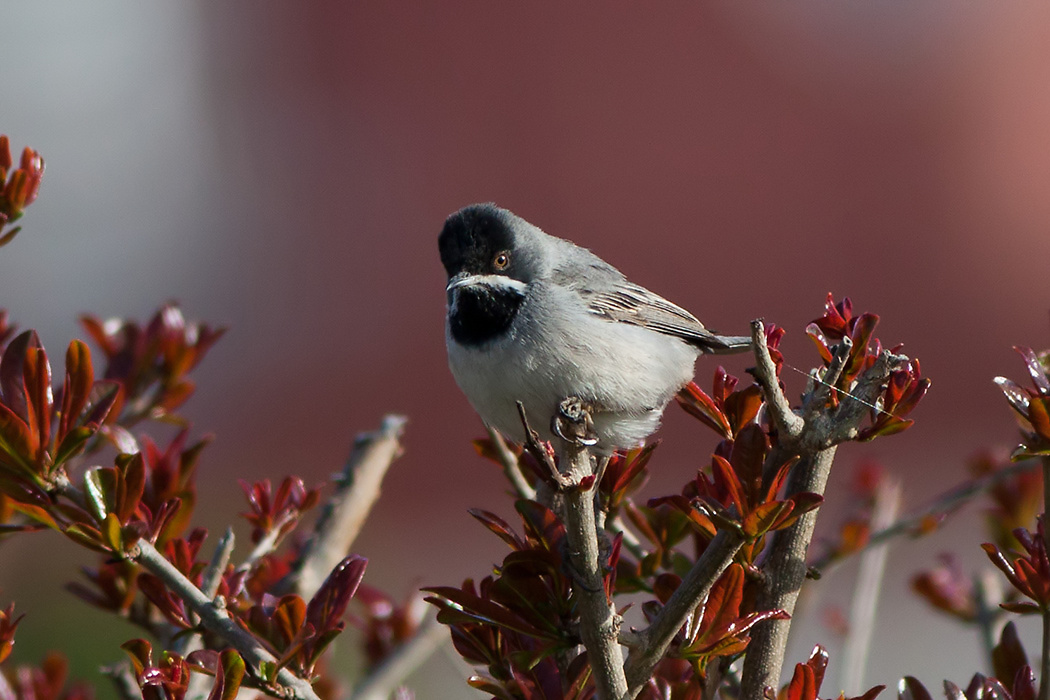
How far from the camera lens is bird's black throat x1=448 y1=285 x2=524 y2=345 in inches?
111

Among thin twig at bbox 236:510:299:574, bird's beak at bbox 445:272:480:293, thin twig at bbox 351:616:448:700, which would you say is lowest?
thin twig at bbox 351:616:448:700

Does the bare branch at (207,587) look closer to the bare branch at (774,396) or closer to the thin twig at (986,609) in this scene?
the bare branch at (774,396)

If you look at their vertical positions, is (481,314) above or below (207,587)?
above

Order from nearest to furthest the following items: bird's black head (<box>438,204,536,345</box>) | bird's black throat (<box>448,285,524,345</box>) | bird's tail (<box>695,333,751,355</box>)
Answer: bird's black throat (<box>448,285,524,345</box>) → bird's black head (<box>438,204,536,345</box>) → bird's tail (<box>695,333,751,355</box>)

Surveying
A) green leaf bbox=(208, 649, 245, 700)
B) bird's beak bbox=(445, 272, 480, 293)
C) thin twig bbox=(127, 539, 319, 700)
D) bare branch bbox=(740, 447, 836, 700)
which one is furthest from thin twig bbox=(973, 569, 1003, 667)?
green leaf bbox=(208, 649, 245, 700)

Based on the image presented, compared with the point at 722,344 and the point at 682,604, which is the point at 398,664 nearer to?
the point at 682,604

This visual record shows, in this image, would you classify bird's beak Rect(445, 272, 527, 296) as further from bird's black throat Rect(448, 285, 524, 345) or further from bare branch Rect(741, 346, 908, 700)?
bare branch Rect(741, 346, 908, 700)

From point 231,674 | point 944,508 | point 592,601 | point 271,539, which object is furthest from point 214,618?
point 944,508

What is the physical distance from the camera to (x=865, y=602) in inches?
115

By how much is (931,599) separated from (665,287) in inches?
305

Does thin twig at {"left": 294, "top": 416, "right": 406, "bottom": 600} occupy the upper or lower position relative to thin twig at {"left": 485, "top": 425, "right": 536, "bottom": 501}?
lower

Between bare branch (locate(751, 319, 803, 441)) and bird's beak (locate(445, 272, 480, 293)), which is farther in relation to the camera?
bird's beak (locate(445, 272, 480, 293))

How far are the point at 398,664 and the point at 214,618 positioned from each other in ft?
3.22

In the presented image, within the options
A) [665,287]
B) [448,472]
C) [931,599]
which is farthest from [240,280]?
[931,599]
